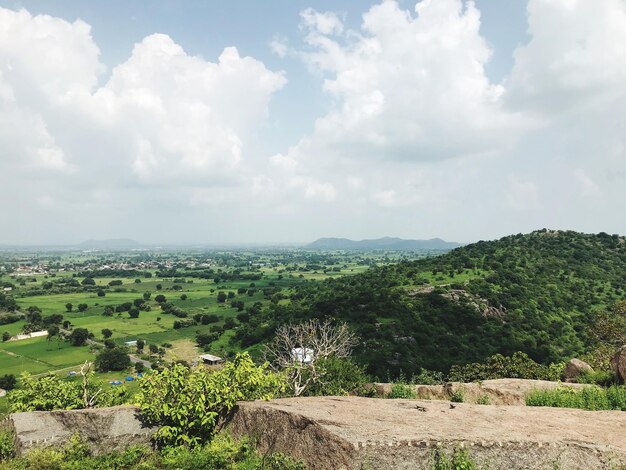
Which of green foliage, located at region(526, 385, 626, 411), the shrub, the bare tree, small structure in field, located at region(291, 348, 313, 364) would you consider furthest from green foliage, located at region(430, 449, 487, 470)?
small structure in field, located at region(291, 348, 313, 364)

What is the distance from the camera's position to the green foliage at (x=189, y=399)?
12.3 m

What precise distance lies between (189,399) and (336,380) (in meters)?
11.1

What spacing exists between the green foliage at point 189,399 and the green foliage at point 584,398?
35.8ft

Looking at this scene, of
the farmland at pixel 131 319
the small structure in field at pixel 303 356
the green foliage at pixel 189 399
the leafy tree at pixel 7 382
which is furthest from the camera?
the farmland at pixel 131 319

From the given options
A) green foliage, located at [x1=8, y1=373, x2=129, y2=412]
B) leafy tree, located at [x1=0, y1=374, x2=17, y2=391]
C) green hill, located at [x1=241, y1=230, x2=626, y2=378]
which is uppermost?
green foliage, located at [x1=8, y1=373, x2=129, y2=412]

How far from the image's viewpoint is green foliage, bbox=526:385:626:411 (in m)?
15.0

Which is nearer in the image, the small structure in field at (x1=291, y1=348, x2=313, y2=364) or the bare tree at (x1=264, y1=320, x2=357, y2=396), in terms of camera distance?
the bare tree at (x1=264, y1=320, x2=357, y2=396)

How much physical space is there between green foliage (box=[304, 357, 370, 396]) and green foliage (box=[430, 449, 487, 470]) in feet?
31.7

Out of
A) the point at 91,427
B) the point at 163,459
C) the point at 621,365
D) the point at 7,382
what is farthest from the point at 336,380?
the point at 7,382

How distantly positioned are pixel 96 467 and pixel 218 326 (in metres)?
108

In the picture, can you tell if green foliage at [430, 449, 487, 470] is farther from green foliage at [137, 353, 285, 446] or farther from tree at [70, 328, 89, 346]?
tree at [70, 328, 89, 346]

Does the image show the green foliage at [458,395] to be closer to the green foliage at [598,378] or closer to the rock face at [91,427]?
the green foliage at [598,378]

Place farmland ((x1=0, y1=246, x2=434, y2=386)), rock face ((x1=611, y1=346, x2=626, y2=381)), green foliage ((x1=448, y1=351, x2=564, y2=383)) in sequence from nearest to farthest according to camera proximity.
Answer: rock face ((x1=611, y1=346, x2=626, y2=381))
green foliage ((x1=448, y1=351, x2=564, y2=383))
farmland ((x1=0, y1=246, x2=434, y2=386))

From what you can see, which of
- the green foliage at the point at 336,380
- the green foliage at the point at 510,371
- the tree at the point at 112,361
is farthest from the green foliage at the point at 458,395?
the tree at the point at 112,361
